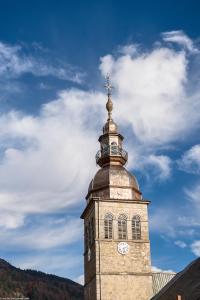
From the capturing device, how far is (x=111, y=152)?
174 feet

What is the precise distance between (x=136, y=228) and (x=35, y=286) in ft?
352

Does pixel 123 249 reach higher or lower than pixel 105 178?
lower

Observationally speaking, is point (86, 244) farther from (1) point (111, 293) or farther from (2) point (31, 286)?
(2) point (31, 286)

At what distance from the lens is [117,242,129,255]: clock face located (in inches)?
1869

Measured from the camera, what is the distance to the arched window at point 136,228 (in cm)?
4875

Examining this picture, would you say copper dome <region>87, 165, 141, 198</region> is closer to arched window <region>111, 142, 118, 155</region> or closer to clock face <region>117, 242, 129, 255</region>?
arched window <region>111, 142, 118, 155</region>

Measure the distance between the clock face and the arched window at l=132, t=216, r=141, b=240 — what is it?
1191 millimetres

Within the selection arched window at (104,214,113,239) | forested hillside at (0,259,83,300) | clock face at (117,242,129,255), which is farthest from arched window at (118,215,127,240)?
forested hillside at (0,259,83,300)

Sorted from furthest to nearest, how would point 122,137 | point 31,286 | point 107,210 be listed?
1. point 31,286
2. point 122,137
3. point 107,210

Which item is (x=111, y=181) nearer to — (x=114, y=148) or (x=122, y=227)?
(x=122, y=227)

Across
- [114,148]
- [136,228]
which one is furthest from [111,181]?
[136,228]

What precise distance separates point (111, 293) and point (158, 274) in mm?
5082

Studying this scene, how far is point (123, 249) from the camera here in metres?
47.6

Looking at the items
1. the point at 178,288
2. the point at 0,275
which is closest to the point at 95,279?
the point at 178,288
